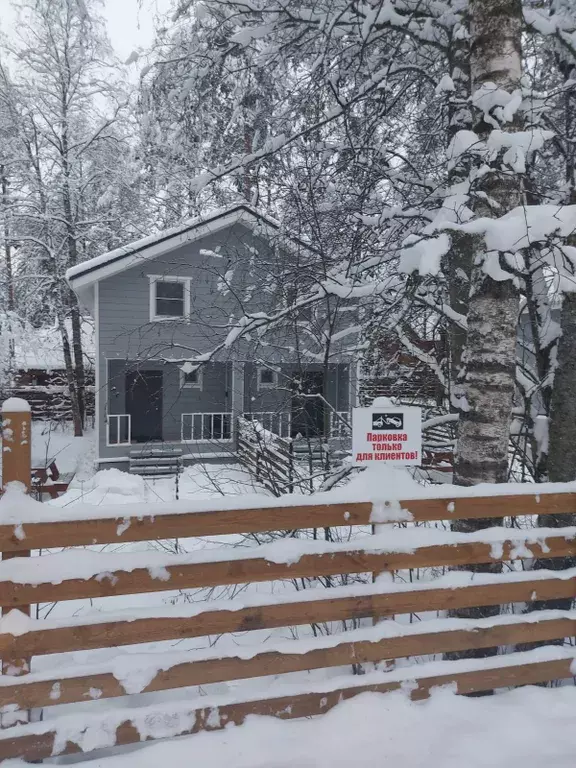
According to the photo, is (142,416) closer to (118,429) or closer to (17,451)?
(118,429)

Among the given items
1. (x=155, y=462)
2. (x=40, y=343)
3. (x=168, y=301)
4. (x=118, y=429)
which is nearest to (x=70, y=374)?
(x=40, y=343)

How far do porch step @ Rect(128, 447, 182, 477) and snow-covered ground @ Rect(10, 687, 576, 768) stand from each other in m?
10.4

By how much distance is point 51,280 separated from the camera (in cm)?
1748

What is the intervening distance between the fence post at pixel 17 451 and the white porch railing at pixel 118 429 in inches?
432

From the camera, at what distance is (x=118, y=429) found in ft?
42.6

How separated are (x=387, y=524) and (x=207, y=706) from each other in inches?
46.7

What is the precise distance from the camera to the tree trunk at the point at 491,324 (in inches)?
117

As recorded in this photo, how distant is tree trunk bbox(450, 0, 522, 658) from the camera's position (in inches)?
117

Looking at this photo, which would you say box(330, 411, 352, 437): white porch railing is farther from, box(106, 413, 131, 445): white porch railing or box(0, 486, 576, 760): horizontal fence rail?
box(106, 413, 131, 445): white porch railing

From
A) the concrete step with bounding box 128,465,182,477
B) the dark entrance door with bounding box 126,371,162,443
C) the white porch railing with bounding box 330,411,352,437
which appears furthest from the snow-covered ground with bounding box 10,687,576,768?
the dark entrance door with bounding box 126,371,162,443

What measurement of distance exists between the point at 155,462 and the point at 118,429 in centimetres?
127

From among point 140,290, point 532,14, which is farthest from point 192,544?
point 140,290

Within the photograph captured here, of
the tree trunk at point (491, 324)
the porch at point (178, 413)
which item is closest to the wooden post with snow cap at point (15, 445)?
the tree trunk at point (491, 324)

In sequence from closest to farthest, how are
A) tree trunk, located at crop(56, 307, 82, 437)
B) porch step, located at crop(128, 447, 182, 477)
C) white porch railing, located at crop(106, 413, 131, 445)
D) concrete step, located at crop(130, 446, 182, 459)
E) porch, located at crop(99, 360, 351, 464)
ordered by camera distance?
porch, located at crop(99, 360, 351, 464) → porch step, located at crop(128, 447, 182, 477) → concrete step, located at crop(130, 446, 182, 459) → white porch railing, located at crop(106, 413, 131, 445) → tree trunk, located at crop(56, 307, 82, 437)
